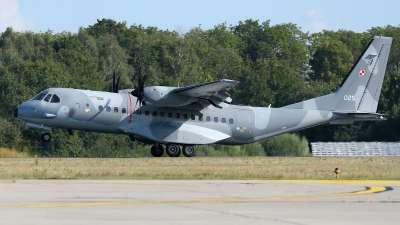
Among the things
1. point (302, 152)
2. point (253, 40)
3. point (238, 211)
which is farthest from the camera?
point (253, 40)

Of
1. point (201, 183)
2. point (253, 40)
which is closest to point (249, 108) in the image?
point (201, 183)

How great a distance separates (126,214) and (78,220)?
105 cm

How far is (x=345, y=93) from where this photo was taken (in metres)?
38.7

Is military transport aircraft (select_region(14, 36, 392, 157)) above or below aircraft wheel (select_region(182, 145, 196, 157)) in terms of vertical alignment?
above

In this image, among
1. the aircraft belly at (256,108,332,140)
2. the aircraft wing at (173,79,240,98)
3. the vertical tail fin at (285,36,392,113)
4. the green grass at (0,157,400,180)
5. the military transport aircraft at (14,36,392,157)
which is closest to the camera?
the green grass at (0,157,400,180)

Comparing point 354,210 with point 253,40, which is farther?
point 253,40

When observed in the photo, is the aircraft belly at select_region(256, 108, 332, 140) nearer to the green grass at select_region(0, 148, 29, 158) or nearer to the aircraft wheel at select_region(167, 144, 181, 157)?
the aircraft wheel at select_region(167, 144, 181, 157)

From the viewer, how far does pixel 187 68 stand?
3123 inches

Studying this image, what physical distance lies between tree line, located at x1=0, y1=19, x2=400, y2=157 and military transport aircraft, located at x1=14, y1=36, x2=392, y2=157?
520cm

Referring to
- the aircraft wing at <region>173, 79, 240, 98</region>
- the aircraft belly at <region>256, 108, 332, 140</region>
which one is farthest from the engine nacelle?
the aircraft belly at <region>256, 108, 332, 140</region>

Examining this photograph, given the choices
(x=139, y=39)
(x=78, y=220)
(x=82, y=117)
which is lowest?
(x=78, y=220)

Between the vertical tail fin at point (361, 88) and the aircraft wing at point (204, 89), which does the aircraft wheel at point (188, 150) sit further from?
the vertical tail fin at point (361, 88)

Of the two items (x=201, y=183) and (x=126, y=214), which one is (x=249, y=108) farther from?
(x=126, y=214)

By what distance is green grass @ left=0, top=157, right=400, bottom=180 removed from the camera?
24.3 meters
